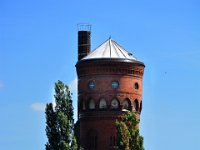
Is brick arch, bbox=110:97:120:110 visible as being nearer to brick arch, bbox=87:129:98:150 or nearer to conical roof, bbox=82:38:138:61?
brick arch, bbox=87:129:98:150

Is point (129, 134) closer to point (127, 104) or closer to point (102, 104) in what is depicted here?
point (127, 104)

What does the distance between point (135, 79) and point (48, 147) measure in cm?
1213

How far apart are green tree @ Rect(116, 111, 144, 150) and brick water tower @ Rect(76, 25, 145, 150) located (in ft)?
10.2

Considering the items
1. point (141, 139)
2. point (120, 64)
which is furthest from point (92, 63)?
point (141, 139)

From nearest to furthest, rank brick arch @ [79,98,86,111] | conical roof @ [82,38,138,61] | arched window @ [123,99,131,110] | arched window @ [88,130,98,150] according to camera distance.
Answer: arched window @ [88,130,98,150], arched window @ [123,99,131,110], conical roof @ [82,38,138,61], brick arch @ [79,98,86,111]

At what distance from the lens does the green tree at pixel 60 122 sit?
86875mm

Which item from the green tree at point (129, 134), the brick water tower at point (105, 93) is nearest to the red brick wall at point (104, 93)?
the brick water tower at point (105, 93)

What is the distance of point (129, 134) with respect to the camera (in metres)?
86.4

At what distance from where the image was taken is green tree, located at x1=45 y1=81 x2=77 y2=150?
3420 inches

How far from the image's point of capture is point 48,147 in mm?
86812

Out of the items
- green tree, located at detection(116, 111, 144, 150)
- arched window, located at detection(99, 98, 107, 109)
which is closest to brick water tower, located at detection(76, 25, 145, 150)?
arched window, located at detection(99, 98, 107, 109)

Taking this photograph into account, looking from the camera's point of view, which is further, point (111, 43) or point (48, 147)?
point (111, 43)

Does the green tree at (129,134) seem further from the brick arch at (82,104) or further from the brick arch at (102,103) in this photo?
the brick arch at (82,104)

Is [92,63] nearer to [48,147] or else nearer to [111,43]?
[111,43]
